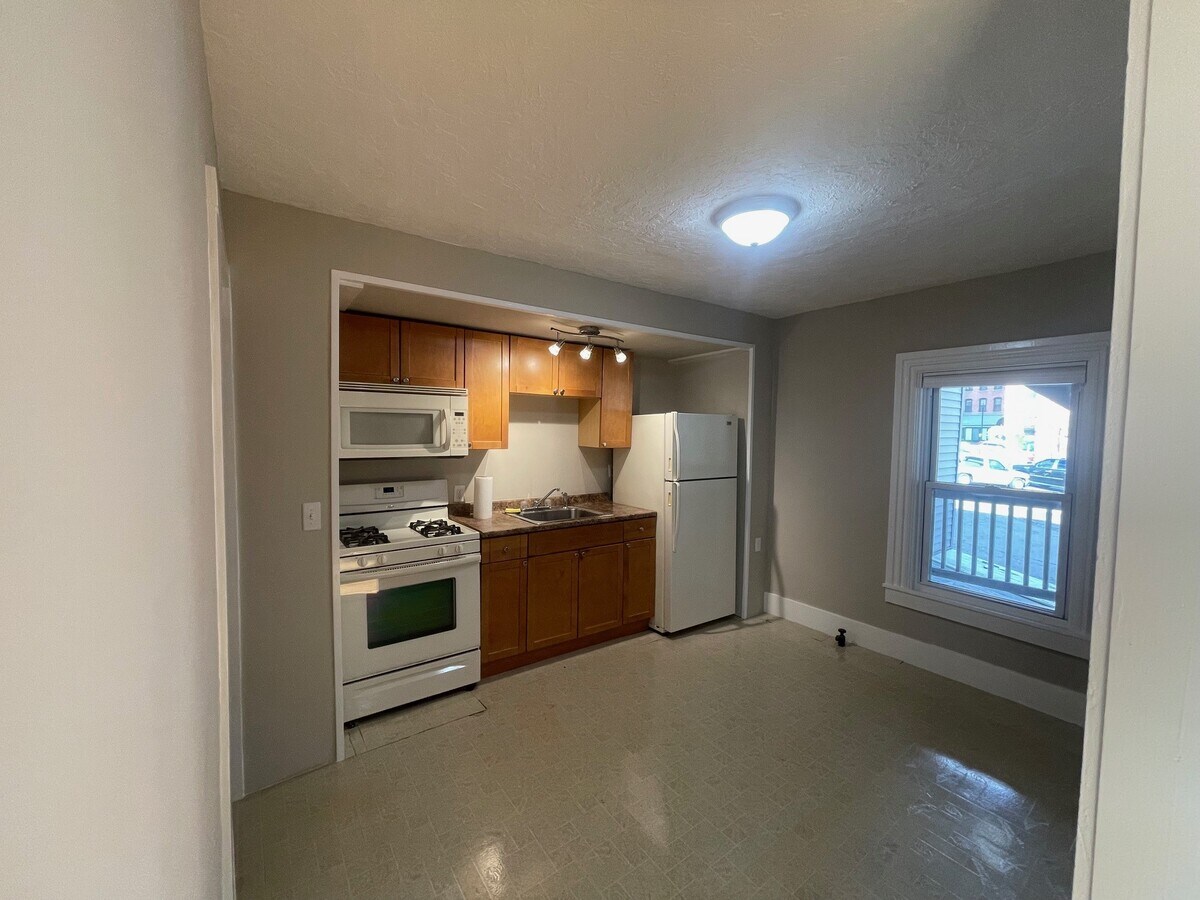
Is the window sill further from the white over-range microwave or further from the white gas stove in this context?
the white over-range microwave

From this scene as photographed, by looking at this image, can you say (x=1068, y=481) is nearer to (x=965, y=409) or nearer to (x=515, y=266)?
(x=965, y=409)

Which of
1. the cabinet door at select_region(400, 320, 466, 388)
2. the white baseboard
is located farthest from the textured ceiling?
the white baseboard

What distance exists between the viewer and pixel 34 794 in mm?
265

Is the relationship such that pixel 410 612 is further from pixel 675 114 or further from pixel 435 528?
pixel 675 114

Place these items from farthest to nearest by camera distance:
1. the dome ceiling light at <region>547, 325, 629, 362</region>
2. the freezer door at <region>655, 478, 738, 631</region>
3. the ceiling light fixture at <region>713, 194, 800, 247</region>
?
the freezer door at <region>655, 478, 738, 631</region> → the dome ceiling light at <region>547, 325, 629, 362</region> → the ceiling light fixture at <region>713, 194, 800, 247</region>

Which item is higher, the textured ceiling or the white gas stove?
the textured ceiling

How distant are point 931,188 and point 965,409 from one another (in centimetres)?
178

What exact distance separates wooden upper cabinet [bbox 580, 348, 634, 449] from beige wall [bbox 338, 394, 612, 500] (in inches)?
8.6

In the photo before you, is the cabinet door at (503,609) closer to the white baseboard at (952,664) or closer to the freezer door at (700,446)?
the freezer door at (700,446)

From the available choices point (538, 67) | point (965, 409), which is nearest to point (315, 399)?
point (538, 67)

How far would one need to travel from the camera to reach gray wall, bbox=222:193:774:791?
2.00 meters

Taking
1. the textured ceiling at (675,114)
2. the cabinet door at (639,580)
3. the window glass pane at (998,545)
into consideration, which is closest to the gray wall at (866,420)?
the window glass pane at (998,545)

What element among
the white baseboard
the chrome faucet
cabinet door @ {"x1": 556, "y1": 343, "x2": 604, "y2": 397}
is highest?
cabinet door @ {"x1": 556, "y1": 343, "x2": 604, "y2": 397}

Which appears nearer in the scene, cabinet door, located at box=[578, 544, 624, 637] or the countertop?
the countertop
